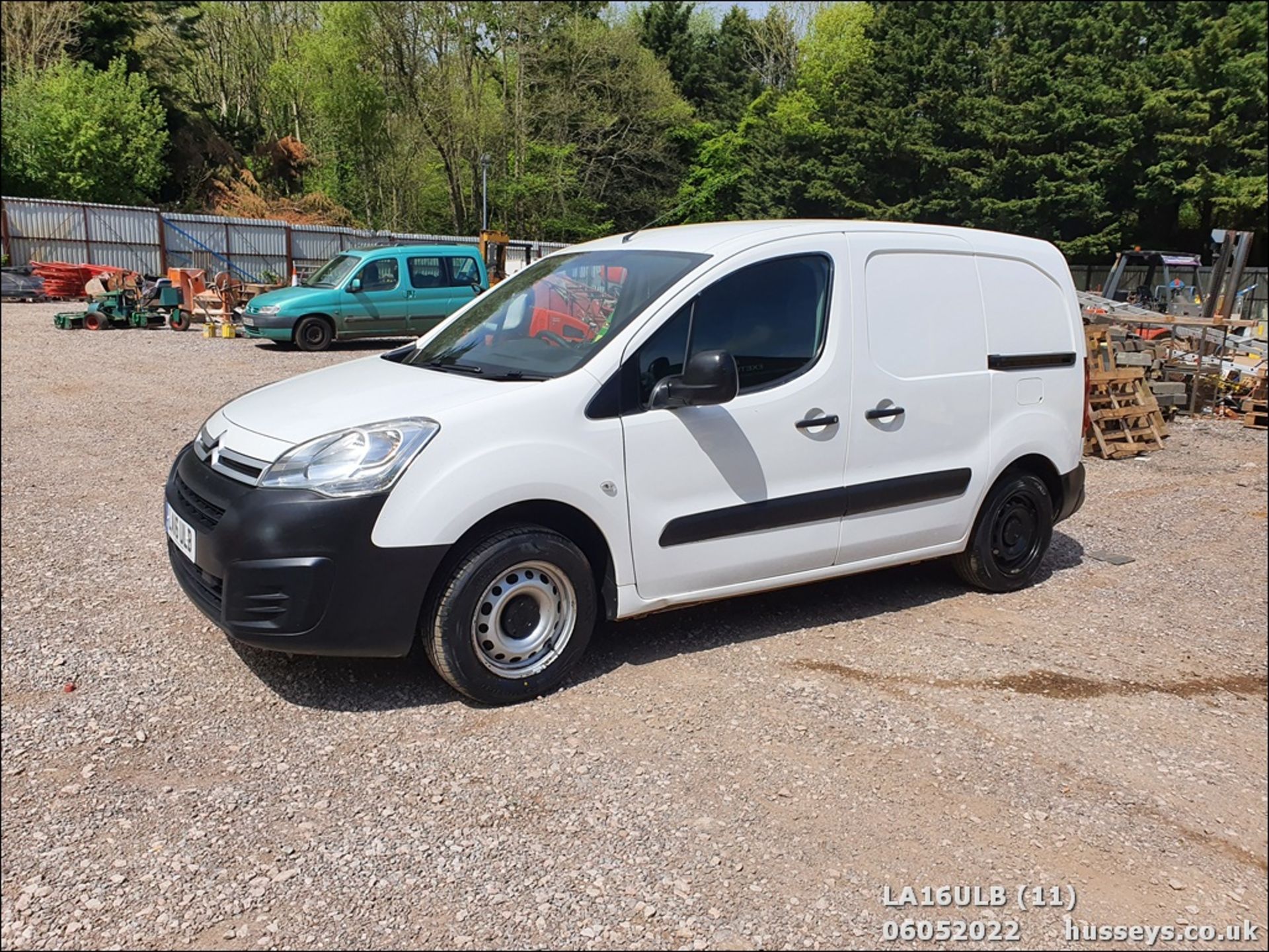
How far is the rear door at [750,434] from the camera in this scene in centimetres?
396

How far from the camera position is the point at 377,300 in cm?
1702

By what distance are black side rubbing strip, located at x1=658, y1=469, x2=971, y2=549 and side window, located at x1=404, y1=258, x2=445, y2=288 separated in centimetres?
1398

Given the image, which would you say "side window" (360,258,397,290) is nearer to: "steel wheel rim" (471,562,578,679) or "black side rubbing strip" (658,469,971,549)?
"black side rubbing strip" (658,469,971,549)

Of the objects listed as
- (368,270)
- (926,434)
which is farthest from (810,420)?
(368,270)

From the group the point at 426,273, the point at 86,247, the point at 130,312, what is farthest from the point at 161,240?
Answer: the point at 426,273

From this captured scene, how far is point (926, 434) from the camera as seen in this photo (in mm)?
4766

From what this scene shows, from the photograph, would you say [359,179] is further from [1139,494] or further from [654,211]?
[1139,494]

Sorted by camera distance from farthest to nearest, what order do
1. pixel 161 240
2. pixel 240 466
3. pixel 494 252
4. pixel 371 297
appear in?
pixel 161 240, pixel 494 252, pixel 371 297, pixel 240 466

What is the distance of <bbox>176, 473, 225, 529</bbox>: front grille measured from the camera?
3.58m

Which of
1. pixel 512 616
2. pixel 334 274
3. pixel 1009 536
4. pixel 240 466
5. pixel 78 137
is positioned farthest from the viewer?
pixel 78 137

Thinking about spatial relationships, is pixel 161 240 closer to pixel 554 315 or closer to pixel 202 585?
pixel 554 315

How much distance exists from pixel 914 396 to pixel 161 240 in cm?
2644

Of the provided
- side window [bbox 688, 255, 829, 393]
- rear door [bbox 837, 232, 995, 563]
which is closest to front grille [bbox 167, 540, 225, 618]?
side window [bbox 688, 255, 829, 393]

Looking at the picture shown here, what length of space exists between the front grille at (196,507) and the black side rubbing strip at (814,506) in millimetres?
1749
